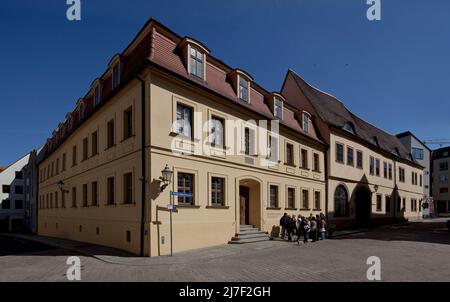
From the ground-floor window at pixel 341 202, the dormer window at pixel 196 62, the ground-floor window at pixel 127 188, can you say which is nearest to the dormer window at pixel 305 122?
the ground-floor window at pixel 341 202

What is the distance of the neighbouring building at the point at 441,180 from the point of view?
70144 mm

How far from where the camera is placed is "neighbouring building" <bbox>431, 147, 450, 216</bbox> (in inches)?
2762

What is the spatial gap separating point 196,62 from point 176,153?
190 inches

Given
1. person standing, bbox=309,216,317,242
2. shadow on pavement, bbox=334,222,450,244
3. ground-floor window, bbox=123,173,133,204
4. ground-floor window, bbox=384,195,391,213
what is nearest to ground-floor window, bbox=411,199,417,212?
ground-floor window, bbox=384,195,391,213

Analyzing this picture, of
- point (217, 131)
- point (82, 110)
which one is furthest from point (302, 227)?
point (82, 110)

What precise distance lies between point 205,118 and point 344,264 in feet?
29.1

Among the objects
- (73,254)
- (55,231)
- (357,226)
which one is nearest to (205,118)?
(73,254)

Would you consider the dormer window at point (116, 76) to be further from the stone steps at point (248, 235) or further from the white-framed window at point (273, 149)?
the stone steps at point (248, 235)

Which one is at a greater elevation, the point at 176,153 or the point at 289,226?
the point at 176,153

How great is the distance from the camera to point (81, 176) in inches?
798

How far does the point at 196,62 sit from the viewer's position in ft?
50.9

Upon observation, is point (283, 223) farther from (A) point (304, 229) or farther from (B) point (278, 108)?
(B) point (278, 108)

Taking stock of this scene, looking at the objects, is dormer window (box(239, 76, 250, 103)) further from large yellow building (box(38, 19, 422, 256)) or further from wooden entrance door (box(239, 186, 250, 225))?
wooden entrance door (box(239, 186, 250, 225))

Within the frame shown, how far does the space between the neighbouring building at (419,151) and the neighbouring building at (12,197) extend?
64.3 m
